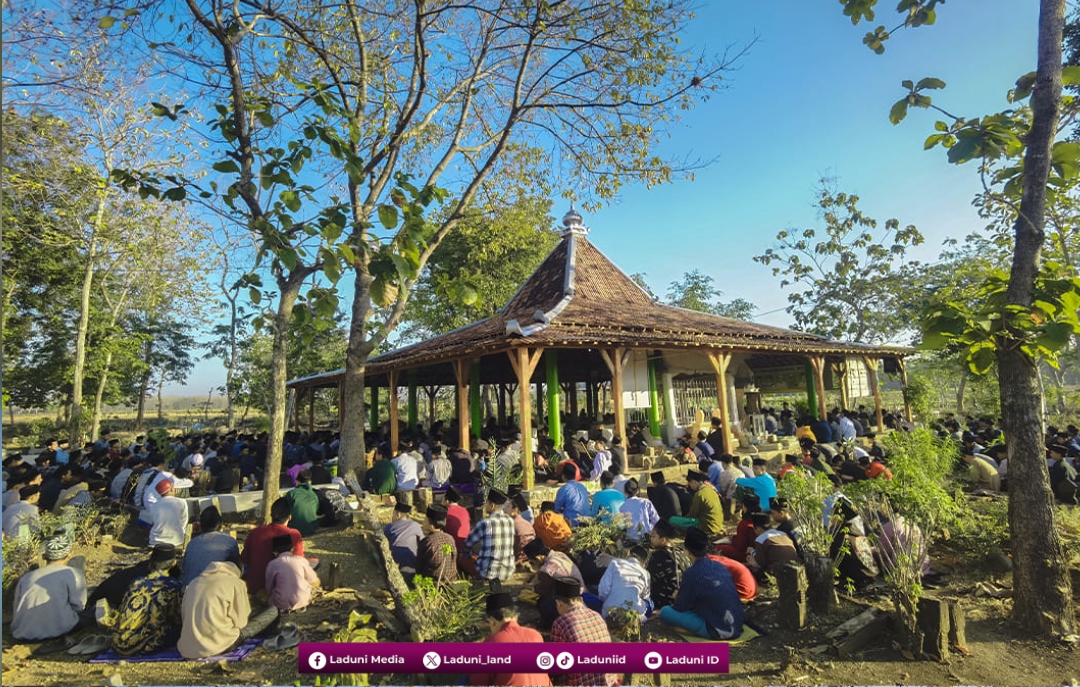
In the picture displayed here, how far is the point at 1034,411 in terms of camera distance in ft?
14.5

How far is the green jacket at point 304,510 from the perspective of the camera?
301 inches

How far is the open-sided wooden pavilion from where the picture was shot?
33.3 feet

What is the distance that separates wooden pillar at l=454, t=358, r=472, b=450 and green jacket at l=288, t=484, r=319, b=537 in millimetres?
3217

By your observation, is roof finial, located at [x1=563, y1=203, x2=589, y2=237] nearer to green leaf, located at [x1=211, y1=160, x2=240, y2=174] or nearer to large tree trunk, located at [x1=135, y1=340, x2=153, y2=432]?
green leaf, located at [x1=211, y1=160, x2=240, y2=174]

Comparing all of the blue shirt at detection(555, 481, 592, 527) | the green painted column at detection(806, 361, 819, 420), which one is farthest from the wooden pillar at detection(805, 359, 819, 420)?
the blue shirt at detection(555, 481, 592, 527)

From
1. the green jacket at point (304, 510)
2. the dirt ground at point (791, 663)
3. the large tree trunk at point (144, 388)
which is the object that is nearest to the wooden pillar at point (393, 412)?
the green jacket at point (304, 510)

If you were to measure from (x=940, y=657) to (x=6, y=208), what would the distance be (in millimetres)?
15737

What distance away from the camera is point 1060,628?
14.0 feet

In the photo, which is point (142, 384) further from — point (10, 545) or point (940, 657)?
point (940, 657)

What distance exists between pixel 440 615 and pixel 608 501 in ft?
10.3

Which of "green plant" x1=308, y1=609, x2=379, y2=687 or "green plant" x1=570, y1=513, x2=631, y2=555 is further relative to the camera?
"green plant" x1=570, y1=513, x2=631, y2=555

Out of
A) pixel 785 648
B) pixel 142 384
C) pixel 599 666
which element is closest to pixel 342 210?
pixel 599 666

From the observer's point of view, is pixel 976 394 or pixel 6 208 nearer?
pixel 6 208

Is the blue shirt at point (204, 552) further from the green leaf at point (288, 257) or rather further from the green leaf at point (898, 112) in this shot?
the green leaf at point (898, 112)
